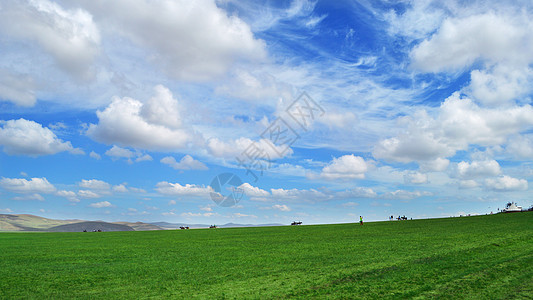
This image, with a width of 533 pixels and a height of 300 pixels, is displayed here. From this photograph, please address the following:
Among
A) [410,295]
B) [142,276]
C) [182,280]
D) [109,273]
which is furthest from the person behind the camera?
[109,273]

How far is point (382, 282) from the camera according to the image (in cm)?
1023

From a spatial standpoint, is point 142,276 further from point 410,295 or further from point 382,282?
point 410,295

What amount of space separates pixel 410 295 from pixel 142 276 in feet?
33.6

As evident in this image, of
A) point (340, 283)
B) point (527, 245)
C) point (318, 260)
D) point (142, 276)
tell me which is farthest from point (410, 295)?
point (527, 245)

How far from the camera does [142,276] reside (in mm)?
13523

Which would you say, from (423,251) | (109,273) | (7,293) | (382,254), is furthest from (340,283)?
(7,293)

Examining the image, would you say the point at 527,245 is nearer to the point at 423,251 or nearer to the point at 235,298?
the point at 423,251

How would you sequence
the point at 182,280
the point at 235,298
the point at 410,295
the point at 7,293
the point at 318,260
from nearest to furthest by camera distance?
the point at 410,295, the point at 235,298, the point at 7,293, the point at 182,280, the point at 318,260

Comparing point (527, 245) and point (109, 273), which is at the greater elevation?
point (527, 245)

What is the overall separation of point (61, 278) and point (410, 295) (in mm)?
13322

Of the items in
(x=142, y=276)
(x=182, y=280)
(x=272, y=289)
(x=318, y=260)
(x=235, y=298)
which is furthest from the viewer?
(x=318, y=260)

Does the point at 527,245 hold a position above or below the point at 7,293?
above

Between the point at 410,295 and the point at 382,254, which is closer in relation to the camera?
the point at 410,295

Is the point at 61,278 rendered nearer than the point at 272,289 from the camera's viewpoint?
No
